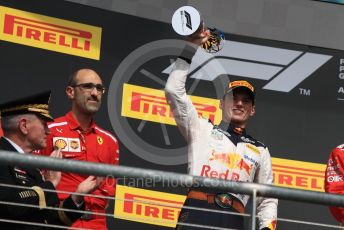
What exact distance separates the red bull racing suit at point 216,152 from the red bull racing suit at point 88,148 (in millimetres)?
508

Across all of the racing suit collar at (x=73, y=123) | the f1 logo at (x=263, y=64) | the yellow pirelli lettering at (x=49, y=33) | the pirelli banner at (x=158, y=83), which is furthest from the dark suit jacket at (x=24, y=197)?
the f1 logo at (x=263, y=64)

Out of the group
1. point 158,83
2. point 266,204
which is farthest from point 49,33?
point 266,204

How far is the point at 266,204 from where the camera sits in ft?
11.6

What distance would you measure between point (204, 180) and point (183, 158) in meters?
2.21

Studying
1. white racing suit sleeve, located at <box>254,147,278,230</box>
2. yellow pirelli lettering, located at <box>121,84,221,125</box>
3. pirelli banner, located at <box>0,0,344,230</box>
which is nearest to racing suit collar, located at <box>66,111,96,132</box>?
pirelli banner, located at <box>0,0,344,230</box>

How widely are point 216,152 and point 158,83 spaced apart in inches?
52.7

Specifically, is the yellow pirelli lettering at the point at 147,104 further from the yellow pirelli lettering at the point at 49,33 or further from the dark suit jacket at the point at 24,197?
the dark suit jacket at the point at 24,197

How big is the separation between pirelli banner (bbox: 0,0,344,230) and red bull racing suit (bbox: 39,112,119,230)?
62 centimetres

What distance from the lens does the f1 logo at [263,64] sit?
4883 millimetres

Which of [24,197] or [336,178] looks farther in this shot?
[336,178]

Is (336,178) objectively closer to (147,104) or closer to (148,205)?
(148,205)

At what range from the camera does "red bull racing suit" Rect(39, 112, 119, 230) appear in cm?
370

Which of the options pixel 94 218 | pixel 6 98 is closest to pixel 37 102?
pixel 94 218

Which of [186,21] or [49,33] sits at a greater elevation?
[49,33]
